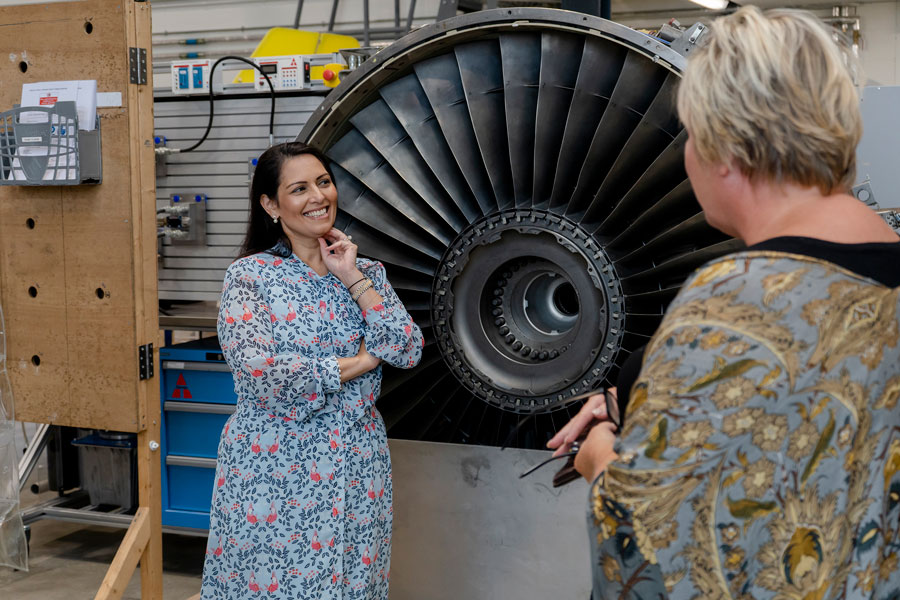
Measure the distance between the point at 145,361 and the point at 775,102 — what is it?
6.40 feet

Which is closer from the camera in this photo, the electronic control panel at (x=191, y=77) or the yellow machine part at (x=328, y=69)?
the yellow machine part at (x=328, y=69)

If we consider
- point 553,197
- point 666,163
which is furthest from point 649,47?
point 553,197

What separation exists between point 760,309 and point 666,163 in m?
1.21

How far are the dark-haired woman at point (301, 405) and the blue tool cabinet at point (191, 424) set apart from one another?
1.11 m

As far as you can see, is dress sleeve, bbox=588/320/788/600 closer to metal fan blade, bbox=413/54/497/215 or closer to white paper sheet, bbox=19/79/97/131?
metal fan blade, bbox=413/54/497/215

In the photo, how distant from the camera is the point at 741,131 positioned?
86 cm

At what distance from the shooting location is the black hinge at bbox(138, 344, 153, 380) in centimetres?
239

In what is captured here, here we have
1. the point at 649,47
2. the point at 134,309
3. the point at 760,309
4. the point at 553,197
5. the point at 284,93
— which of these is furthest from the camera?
A: the point at 284,93

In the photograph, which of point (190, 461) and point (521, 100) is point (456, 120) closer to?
point (521, 100)

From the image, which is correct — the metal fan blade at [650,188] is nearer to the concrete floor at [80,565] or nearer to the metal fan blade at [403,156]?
the metal fan blade at [403,156]

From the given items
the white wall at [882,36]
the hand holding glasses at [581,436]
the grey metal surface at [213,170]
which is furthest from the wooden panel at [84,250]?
the white wall at [882,36]

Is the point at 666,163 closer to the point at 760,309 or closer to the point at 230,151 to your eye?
the point at 760,309

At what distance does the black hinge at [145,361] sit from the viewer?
7.84 ft

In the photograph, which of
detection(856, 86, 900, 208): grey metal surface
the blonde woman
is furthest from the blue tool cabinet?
the blonde woman
